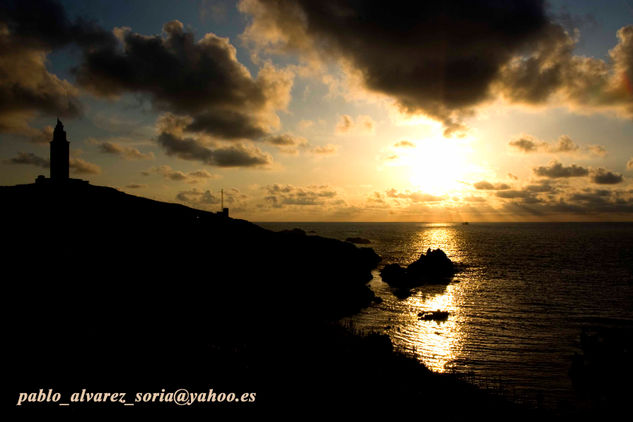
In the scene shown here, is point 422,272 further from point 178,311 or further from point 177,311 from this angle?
point 177,311

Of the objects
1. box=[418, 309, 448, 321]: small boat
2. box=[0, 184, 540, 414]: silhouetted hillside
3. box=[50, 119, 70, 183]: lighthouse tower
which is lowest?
box=[418, 309, 448, 321]: small boat

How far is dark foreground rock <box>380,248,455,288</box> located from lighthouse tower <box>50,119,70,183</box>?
2340 inches

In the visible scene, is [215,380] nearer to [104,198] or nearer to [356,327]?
[356,327]

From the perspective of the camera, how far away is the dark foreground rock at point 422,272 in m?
69.4

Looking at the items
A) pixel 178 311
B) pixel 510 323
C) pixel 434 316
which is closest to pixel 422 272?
pixel 434 316

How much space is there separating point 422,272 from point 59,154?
2797 inches

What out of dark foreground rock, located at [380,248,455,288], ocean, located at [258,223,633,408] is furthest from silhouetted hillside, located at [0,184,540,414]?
dark foreground rock, located at [380,248,455,288]

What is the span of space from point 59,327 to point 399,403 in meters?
20.5

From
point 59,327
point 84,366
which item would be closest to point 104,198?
point 59,327

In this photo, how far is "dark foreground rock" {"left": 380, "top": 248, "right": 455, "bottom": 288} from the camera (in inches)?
2731

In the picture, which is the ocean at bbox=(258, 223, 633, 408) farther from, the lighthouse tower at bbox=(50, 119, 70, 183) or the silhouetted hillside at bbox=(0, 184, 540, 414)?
the lighthouse tower at bbox=(50, 119, 70, 183)

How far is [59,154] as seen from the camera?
180ft

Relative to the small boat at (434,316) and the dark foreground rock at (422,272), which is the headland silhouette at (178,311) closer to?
the small boat at (434,316)

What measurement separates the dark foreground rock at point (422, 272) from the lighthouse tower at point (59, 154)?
5943cm
